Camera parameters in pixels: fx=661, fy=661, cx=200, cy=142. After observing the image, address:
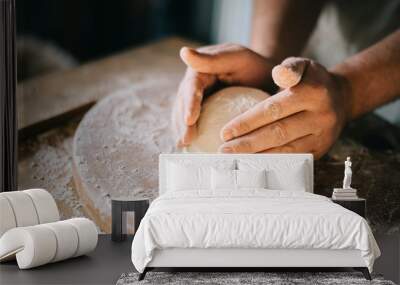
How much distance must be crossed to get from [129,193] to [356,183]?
1.52m

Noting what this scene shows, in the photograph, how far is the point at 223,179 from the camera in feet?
12.9

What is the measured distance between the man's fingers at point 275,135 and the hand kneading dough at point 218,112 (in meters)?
0.10

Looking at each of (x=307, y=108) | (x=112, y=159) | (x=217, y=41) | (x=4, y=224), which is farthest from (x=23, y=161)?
(x=307, y=108)

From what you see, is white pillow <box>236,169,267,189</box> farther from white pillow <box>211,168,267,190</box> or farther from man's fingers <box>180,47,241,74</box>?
man's fingers <box>180,47,241,74</box>

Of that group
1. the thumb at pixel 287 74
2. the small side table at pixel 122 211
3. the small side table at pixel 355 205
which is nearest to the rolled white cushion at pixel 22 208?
the small side table at pixel 122 211

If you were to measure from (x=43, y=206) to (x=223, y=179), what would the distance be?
1.05 metres

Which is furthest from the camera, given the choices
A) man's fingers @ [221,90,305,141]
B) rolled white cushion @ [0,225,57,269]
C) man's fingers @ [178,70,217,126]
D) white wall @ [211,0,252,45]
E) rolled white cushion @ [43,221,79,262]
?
white wall @ [211,0,252,45]

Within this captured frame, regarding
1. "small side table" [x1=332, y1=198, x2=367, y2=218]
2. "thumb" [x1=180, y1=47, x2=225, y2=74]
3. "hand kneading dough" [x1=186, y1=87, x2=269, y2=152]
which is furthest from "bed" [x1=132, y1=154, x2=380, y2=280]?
"thumb" [x1=180, y1=47, x2=225, y2=74]

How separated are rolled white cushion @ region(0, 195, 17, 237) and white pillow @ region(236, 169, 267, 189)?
4.25ft

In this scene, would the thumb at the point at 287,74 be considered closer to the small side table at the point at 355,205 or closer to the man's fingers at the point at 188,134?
the man's fingers at the point at 188,134

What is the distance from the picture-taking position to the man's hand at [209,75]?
4188 mm

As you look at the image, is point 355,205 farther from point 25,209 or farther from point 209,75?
point 25,209

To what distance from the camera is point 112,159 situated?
4.39m

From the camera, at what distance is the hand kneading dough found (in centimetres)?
417
